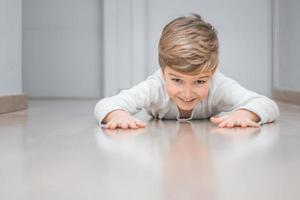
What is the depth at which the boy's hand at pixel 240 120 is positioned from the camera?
1084mm

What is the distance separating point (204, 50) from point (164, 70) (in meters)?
0.12

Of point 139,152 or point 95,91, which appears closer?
point 139,152

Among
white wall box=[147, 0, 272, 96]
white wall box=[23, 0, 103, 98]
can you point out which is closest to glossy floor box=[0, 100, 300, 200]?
white wall box=[147, 0, 272, 96]

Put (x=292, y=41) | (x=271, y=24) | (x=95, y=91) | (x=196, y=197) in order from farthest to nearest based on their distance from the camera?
1. (x=95, y=91)
2. (x=271, y=24)
3. (x=292, y=41)
4. (x=196, y=197)

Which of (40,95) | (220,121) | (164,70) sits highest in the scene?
(164,70)

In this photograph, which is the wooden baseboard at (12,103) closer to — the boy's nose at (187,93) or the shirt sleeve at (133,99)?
the shirt sleeve at (133,99)

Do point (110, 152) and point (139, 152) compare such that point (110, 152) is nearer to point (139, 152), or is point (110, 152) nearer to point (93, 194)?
point (139, 152)

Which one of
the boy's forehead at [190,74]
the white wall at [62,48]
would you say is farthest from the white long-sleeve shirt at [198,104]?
the white wall at [62,48]

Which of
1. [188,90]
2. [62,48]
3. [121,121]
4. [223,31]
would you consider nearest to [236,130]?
[188,90]

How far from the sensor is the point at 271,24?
2.56 m

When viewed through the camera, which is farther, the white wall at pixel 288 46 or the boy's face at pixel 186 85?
the white wall at pixel 288 46

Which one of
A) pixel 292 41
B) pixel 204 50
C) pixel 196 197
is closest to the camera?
pixel 196 197

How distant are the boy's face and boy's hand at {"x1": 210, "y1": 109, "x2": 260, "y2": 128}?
8cm

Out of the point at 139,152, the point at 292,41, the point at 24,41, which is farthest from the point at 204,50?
the point at 24,41
